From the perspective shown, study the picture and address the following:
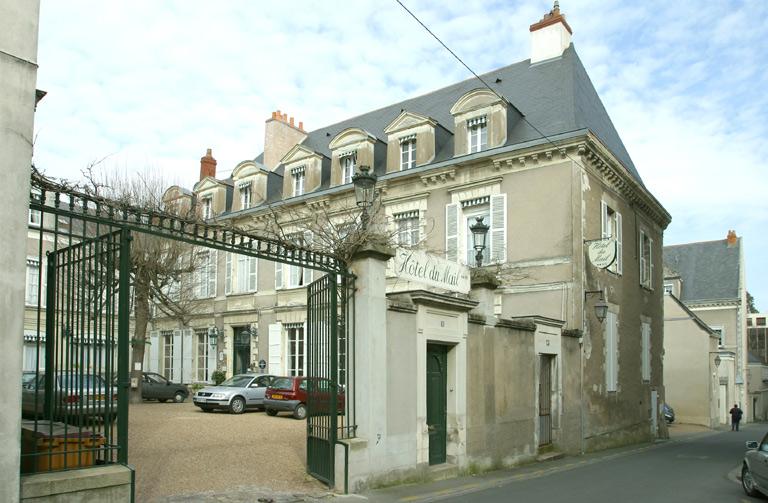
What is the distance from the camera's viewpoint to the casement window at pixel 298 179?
1006 inches

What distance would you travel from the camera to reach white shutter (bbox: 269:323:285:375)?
25.1 meters

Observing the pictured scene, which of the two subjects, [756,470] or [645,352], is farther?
[645,352]

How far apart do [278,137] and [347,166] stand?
7.16 metres

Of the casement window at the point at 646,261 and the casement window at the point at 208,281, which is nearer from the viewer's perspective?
the casement window at the point at 646,261

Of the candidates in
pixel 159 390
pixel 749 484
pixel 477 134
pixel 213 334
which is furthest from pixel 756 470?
pixel 213 334

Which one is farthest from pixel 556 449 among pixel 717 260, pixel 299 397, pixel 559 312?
pixel 717 260

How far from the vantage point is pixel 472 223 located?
20.0 meters

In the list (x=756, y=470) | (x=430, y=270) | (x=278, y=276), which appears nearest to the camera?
(x=756, y=470)

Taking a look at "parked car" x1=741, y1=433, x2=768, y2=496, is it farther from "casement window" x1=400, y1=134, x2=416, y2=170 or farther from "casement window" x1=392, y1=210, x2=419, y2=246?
"casement window" x1=400, y1=134, x2=416, y2=170

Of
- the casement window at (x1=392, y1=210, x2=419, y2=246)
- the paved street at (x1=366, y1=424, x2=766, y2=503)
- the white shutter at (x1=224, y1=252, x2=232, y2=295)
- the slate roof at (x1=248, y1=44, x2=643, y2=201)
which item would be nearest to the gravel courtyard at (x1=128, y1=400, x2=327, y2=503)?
the paved street at (x1=366, y1=424, x2=766, y2=503)

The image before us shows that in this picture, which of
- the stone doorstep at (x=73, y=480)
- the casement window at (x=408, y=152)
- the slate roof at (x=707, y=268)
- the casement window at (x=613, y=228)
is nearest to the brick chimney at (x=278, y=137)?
the casement window at (x=408, y=152)

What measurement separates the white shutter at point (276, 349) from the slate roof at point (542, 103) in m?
7.03

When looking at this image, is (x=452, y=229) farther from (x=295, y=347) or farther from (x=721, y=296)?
(x=721, y=296)

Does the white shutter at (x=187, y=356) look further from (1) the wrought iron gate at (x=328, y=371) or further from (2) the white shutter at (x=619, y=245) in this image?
(1) the wrought iron gate at (x=328, y=371)
